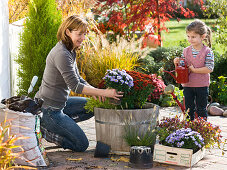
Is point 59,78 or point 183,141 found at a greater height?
point 59,78

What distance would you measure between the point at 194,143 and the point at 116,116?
816 millimetres

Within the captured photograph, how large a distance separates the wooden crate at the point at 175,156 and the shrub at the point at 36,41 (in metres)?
2.69

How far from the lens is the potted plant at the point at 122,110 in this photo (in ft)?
12.6

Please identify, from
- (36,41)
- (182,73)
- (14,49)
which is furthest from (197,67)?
(14,49)

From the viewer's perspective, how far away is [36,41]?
5918mm

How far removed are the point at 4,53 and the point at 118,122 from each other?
2.47 metres

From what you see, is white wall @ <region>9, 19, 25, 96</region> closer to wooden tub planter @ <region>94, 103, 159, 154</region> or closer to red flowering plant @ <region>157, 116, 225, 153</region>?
wooden tub planter @ <region>94, 103, 159, 154</region>

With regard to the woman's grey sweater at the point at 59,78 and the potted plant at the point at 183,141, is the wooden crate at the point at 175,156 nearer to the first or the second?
the potted plant at the point at 183,141

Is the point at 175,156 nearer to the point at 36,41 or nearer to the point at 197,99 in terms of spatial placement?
the point at 197,99

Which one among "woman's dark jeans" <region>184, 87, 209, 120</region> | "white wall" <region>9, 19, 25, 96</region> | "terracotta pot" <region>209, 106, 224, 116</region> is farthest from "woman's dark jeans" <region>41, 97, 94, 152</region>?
"terracotta pot" <region>209, 106, 224, 116</region>

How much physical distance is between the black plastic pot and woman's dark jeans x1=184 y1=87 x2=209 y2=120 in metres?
1.41

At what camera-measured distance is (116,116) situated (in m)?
3.90

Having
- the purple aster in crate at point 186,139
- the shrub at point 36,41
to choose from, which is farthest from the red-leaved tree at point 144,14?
the purple aster in crate at point 186,139

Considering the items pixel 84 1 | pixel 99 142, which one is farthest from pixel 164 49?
pixel 99 142
